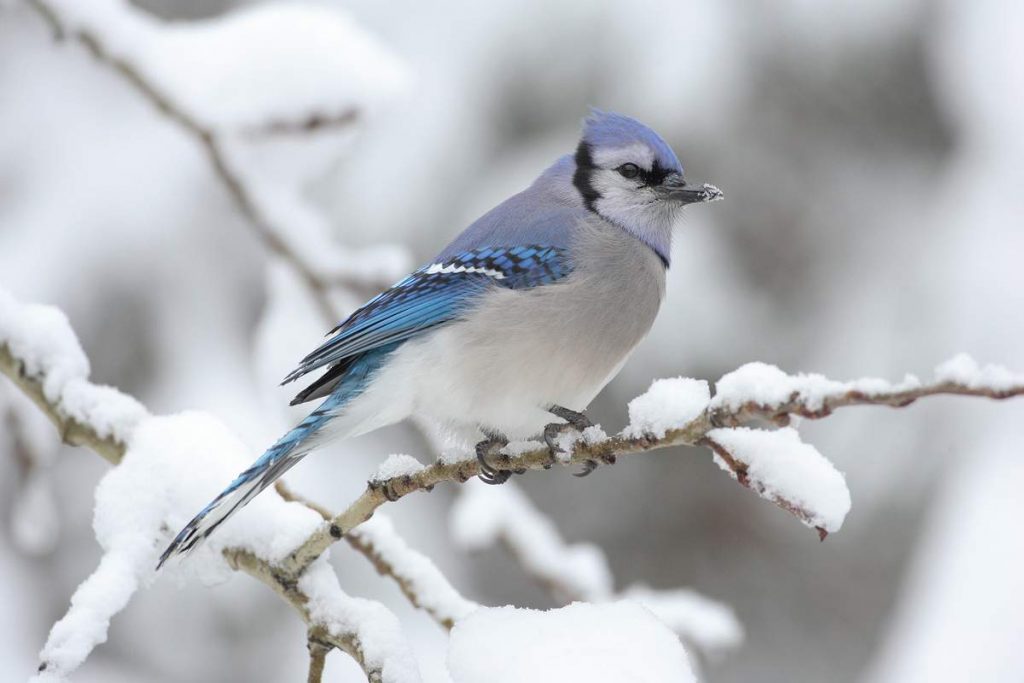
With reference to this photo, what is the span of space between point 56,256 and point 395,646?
249cm

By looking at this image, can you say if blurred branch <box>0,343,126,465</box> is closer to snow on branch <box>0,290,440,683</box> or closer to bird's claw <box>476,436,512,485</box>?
snow on branch <box>0,290,440,683</box>

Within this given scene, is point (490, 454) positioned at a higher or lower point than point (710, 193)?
lower

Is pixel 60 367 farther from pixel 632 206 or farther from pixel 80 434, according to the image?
pixel 632 206

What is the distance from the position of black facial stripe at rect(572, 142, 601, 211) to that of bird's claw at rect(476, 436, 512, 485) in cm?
64

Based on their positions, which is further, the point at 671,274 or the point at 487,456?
the point at 671,274

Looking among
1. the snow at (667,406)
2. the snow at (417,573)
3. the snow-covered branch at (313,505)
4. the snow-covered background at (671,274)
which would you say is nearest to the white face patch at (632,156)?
the snow-covered background at (671,274)

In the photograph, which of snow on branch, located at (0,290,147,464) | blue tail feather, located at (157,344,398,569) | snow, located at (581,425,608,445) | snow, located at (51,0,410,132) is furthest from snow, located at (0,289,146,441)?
snow, located at (51,0,410,132)

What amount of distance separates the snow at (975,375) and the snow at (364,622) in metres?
0.73

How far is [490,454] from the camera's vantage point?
65.6 inches

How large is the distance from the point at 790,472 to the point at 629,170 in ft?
4.50

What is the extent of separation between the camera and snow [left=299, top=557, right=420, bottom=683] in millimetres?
1366

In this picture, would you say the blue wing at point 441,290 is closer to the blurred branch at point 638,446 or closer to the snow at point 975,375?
the blurred branch at point 638,446

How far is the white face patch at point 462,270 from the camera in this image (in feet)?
7.02

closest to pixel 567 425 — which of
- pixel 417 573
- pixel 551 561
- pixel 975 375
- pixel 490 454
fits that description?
pixel 490 454
